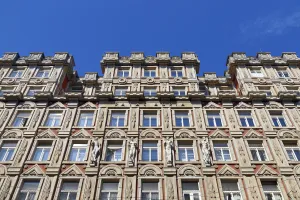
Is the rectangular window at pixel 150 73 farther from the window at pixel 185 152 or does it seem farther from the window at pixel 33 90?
the window at pixel 33 90

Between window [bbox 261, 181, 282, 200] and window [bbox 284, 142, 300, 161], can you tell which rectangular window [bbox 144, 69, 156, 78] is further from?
window [bbox 261, 181, 282, 200]

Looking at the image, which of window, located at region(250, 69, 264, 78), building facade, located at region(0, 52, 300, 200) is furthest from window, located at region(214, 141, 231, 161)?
window, located at region(250, 69, 264, 78)

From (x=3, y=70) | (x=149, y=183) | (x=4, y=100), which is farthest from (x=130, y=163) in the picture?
(x=3, y=70)

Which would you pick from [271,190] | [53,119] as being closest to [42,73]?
[53,119]

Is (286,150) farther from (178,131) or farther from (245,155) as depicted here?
(178,131)

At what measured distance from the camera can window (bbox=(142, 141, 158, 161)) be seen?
81.7 ft

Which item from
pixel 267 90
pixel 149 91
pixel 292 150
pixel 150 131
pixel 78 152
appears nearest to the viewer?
pixel 78 152

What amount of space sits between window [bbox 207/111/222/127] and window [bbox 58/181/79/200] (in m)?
13.2

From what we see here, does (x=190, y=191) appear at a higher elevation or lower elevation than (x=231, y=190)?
lower

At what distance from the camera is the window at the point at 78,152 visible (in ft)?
82.1

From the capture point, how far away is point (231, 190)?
22625 mm

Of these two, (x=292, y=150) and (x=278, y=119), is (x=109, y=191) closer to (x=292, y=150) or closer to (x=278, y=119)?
(x=292, y=150)

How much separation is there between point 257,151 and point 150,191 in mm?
9942

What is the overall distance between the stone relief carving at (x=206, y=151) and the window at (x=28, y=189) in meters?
13.0
